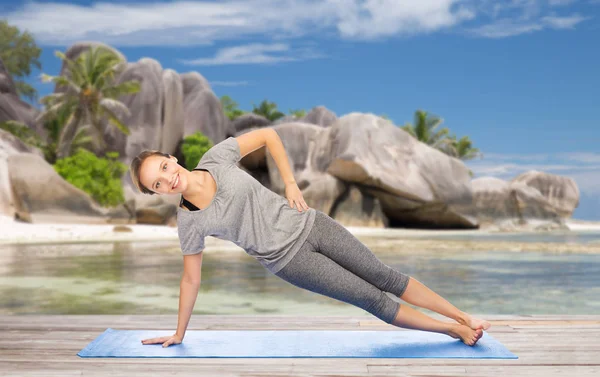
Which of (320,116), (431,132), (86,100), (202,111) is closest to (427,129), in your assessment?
(431,132)

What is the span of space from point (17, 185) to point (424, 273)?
11460 mm

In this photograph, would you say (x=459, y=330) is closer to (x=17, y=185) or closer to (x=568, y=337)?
(x=568, y=337)

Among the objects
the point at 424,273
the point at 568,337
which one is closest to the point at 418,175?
the point at 424,273

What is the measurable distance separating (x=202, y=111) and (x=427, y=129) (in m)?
11.8

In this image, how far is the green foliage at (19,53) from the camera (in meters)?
32.1

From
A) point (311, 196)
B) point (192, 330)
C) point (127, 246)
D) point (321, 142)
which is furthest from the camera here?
point (321, 142)

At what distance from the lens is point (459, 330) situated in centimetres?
287

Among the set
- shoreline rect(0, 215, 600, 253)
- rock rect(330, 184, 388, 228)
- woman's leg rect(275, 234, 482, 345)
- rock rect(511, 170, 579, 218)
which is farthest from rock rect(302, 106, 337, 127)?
woman's leg rect(275, 234, 482, 345)

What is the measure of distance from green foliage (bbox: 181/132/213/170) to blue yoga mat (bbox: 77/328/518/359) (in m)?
23.7

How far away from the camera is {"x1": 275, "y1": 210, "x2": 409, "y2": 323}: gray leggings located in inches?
104

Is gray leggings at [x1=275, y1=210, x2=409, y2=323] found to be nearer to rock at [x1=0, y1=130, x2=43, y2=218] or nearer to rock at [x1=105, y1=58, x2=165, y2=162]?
rock at [x1=0, y1=130, x2=43, y2=218]

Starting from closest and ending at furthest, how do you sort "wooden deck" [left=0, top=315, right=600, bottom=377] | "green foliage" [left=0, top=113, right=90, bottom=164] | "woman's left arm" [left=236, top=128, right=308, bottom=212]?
"wooden deck" [left=0, top=315, right=600, bottom=377] → "woman's left arm" [left=236, top=128, right=308, bottom=212] → "green foliage" [left=0, top=113, right=90, bottom=164]

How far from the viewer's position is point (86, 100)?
24.4 metres

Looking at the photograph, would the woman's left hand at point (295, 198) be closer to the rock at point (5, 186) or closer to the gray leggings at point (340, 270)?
the gray leggings at point (340, 270)
